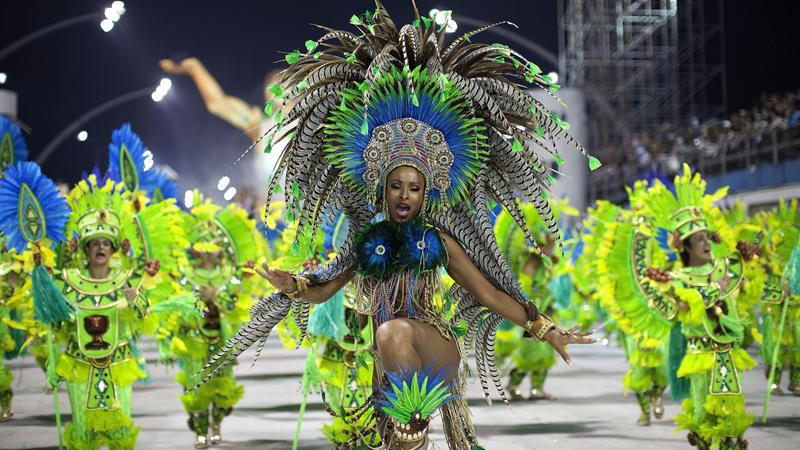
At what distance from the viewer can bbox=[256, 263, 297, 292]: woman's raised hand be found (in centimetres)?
454

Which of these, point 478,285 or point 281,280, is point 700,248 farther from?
point 281,280

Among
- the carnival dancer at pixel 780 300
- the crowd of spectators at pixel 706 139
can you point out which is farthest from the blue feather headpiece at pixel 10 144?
the crowd of spectators at pixel 706 139

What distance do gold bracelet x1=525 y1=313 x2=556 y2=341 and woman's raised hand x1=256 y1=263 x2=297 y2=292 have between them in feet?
3.38

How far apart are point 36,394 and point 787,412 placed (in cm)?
836

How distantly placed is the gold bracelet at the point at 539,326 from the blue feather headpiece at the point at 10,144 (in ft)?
20.0

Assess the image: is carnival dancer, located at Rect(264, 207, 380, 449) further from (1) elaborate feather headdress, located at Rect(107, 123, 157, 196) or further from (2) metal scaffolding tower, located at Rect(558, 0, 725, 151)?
(2) metal scaffolding tower, located at Rect(558, 0, 725, 151)

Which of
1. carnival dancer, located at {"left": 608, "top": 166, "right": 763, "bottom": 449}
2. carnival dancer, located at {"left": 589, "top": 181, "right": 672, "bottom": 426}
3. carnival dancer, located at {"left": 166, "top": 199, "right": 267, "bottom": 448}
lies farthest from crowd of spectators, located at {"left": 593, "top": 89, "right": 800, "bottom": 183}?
carnival dancer, located at {"left": 166, "top": 199, "right": 267, "bottom": 448}

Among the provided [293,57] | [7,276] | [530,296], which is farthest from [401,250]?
[530,296]

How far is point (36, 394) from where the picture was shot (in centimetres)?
1271

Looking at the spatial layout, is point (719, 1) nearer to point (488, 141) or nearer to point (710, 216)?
point (710, 216)

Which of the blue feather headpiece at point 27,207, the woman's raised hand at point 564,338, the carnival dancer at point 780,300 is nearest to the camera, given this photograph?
the woman's raised hand at point 564,338

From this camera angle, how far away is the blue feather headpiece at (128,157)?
31.7ft

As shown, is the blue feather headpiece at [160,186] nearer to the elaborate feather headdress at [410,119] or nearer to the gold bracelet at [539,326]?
the elaborate feather headdress at [410,119]

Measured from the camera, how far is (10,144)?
9297 mm
